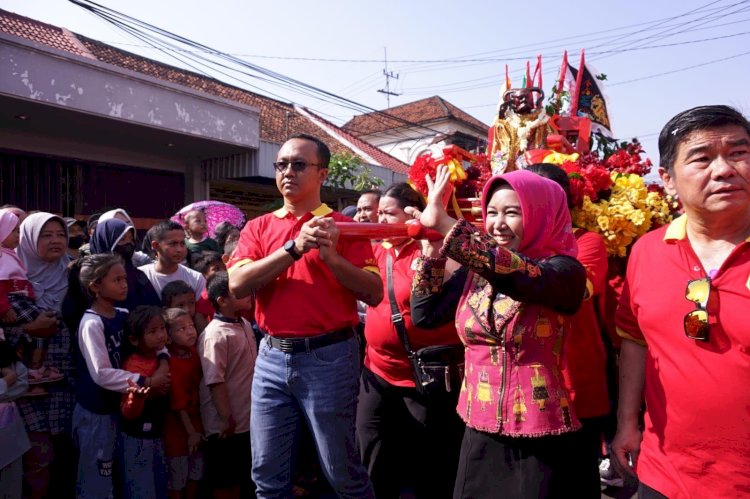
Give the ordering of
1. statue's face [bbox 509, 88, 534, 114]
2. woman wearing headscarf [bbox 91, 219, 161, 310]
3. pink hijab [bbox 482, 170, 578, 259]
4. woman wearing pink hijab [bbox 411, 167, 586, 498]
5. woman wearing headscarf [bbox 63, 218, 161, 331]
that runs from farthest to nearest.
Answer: statue's face [bbox 509, 88, 534, 114] < woman wearing headscarf [bbox 91, 219, 161, 310] < woman wearing headscarf [bbox 63, 218, 161, 331] < pink hijab [bbox 482, 170, 578, 259] < woman wearing pink hijab [bbox 411, 167, 586, 498]

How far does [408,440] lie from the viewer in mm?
3143

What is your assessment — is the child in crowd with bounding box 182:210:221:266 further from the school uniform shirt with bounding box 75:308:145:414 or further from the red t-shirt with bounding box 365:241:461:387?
the red t-shirt with bounding box 365:241:461:387

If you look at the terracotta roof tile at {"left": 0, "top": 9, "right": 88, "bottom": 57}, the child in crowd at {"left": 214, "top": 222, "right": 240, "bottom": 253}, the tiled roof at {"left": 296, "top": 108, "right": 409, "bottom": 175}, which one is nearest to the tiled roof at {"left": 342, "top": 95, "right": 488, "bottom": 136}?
the tiled roof at {"left": 296, "top": 108, "right": 409, "bottom": 175}

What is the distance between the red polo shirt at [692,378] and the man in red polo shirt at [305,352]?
1241mm

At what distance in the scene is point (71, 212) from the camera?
10242mm

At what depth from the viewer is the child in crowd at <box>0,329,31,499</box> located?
109 inches

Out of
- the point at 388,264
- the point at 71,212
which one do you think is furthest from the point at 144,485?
the point at 71,212

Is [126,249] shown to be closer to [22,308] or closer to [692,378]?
[22,308]

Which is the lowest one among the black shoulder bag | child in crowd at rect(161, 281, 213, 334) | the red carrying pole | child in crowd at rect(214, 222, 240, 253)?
the black shoulder bag

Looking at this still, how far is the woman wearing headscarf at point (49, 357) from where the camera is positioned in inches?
125

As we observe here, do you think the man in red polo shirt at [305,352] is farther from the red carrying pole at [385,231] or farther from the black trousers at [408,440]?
the black trousers at [408,440]

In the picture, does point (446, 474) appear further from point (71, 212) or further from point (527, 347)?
point (71, 212)

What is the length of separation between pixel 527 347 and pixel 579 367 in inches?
35.8

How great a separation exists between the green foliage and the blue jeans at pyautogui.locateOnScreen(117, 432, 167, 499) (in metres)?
10.3
